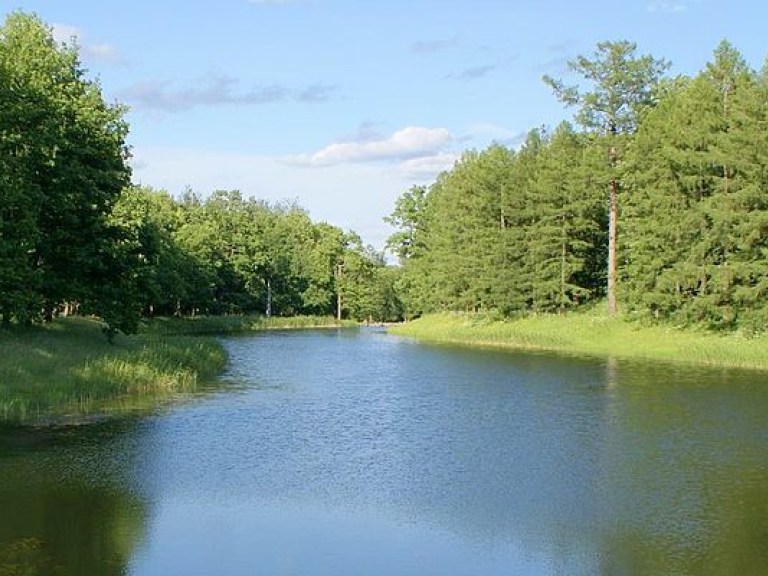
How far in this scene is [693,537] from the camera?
50.5 feet

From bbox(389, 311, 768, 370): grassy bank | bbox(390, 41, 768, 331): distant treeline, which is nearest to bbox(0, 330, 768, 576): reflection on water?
bbox(389, 311, 768, 370): grassy bank

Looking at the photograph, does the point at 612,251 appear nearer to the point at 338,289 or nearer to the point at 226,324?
the point at 226,324

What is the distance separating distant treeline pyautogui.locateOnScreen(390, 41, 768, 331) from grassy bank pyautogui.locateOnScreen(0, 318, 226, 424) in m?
29.8

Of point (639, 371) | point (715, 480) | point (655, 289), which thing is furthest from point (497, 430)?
point (655, 289)

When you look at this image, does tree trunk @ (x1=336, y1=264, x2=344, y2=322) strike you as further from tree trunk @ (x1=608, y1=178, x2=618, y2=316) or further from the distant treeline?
tree trunk @ (x1=608, y1=178, x2=618, y2=316)

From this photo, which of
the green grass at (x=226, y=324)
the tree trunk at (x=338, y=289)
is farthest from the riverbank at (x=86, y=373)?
the tree trunk at (x=338, y=289)

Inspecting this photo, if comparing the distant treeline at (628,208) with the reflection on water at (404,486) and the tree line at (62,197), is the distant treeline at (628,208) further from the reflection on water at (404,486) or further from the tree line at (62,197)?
the tree line at (62,197)

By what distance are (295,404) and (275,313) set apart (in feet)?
312

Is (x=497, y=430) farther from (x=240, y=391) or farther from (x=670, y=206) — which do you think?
(x=670, y=206)

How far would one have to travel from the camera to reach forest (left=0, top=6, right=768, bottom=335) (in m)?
38.9

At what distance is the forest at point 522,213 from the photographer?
128 ft

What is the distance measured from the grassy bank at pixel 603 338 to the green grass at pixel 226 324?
21.6 metres

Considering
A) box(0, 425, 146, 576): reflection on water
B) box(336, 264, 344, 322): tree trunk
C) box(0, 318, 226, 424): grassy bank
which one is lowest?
box(0, 425, 146, 576): reflection on water

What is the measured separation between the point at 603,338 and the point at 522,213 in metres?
18.7
